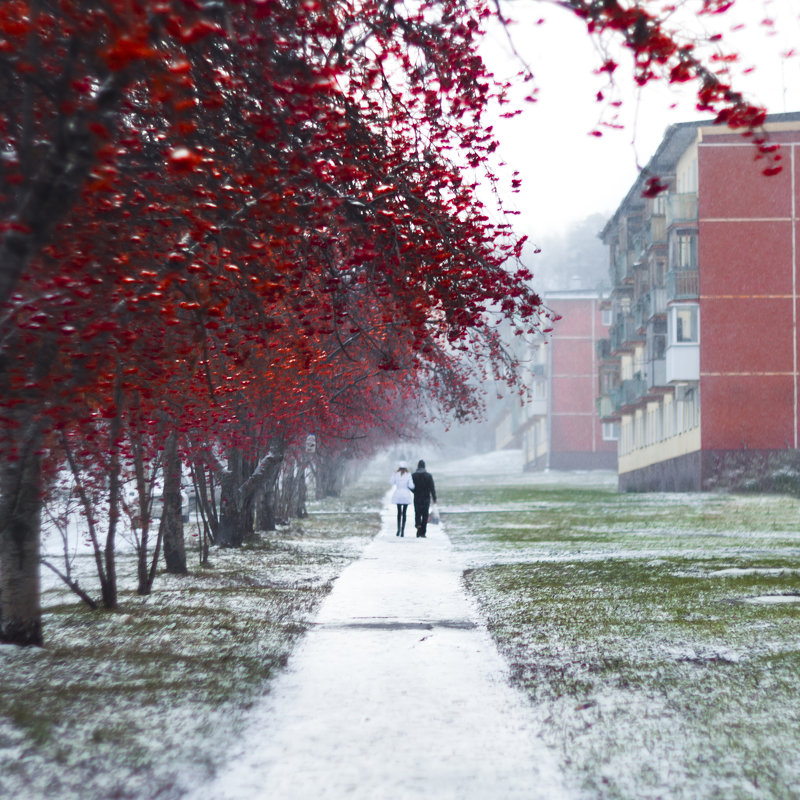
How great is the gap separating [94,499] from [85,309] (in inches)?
181

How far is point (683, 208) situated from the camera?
138 feet

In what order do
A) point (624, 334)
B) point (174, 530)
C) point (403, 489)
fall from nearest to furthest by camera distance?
point (174, 530) → point (403, 489) → point (624, 334)

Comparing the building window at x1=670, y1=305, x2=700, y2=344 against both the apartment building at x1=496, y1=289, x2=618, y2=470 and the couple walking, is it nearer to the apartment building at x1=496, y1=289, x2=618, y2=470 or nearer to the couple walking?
the couple walking

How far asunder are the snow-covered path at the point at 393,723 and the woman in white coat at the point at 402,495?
43.5 feet

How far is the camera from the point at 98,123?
4.94 meters

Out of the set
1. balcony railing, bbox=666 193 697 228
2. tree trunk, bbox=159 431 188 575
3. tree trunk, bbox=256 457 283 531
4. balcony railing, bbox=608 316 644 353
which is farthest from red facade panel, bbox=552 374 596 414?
tree trunk, bbox=159 431 188 575

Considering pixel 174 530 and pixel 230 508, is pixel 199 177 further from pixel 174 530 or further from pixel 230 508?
pixel 230 508

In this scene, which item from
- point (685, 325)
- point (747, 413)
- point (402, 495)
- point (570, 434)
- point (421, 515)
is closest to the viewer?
point (421, 515)

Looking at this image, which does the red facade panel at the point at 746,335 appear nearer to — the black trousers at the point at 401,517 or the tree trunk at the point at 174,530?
the black trousers at the point at 401,517

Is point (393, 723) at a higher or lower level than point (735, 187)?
lower

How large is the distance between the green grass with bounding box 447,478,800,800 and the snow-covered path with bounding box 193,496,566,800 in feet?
0.81

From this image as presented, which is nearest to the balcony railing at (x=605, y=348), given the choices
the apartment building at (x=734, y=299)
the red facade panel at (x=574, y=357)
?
the apartment building at (x=734, y=299)

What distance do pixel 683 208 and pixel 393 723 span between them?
37.7 meters

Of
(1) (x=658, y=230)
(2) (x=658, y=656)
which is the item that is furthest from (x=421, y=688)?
(1) (x=658, y=230)
